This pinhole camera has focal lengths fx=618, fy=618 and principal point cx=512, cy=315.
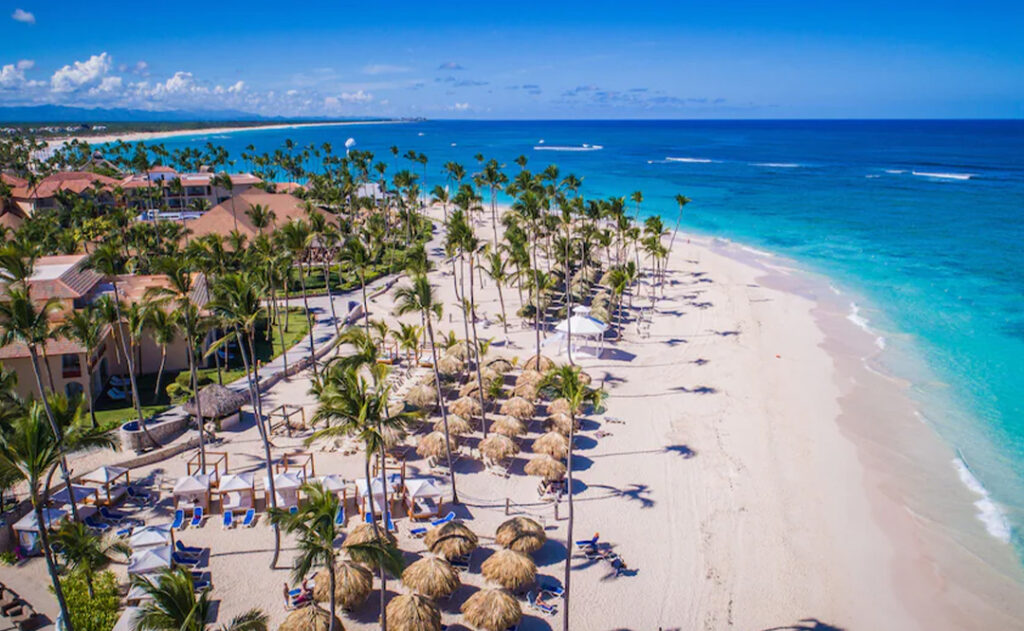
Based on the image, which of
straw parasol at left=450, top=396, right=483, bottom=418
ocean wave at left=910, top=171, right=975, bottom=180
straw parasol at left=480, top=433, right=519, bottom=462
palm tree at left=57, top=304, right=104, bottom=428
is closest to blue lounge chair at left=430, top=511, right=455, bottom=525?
straw parasol at left=480, top=433, right=519, bottom=462

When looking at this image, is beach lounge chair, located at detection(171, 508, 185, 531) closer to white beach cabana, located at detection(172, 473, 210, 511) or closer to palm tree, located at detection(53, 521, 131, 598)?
white beach cabana, located at detection(172, 473, 210, 511)

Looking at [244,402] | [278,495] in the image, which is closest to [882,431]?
[278,495]

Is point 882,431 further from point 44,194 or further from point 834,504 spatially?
point 44,194

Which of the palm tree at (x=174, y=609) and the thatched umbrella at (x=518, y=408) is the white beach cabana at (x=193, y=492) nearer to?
the palm tree at (x=174, y=609)

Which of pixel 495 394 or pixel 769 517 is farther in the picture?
pixel 495 394

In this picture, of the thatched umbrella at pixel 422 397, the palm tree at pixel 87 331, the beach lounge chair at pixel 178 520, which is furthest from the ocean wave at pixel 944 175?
the beach lounge chair at pixel 178 520

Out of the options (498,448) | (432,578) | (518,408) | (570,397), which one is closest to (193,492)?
(432,578)
